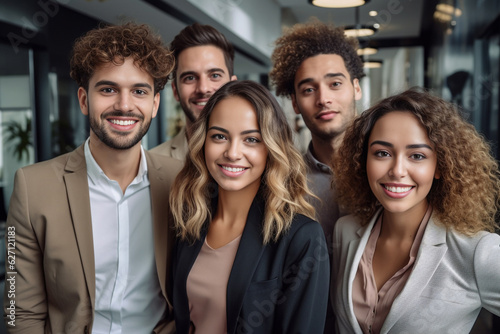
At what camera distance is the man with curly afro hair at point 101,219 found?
71.5 inches

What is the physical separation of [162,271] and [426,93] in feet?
4.12

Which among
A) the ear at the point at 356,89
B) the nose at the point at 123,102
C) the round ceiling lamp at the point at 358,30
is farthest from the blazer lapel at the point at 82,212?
the round ceiling lamp at the point at 358,30

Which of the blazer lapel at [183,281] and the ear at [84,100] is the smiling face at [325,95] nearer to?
the blazer lapel at [183,281]

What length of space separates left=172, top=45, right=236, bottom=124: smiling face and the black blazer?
1209 mm

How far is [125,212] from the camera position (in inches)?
76.5

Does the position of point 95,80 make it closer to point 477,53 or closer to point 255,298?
point 255,298

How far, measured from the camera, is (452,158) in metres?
1.66

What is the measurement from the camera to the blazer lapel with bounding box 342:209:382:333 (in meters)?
1.71

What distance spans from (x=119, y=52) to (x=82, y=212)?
2.17ft

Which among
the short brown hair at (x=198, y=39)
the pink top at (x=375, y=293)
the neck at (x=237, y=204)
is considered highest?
the short brown hair at (x=198, y=39)

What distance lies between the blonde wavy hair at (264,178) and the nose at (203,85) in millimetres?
801

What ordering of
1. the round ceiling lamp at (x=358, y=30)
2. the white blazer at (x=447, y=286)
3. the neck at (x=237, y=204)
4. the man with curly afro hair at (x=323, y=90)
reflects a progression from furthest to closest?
1. the round ceiling lamp at (x=358, y=30)
2. the man with curly afro hair at (x=323, y=90)
3. the neck at (x=237, y=204)
4. the white blazer at (x=447, y=286)

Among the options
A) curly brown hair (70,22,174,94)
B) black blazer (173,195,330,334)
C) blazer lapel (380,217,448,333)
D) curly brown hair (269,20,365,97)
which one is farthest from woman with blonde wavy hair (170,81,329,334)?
curly brown hair (269,20,365,97)

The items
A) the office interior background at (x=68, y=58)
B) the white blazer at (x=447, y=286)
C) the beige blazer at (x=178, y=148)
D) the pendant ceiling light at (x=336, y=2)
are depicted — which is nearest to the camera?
the white blazer at (x=447, y=286)
